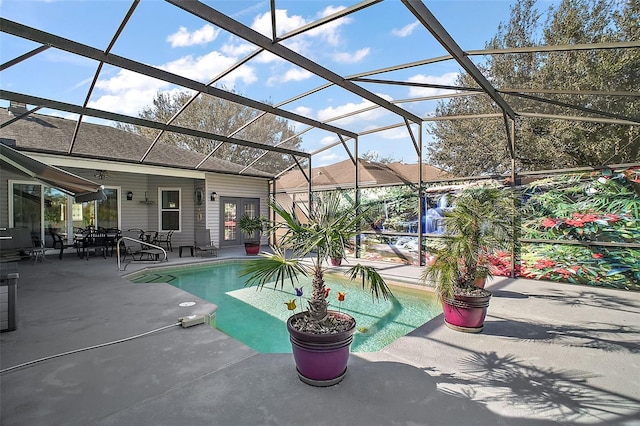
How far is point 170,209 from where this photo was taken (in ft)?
39.4

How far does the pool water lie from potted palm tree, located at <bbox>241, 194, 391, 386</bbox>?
4.58 ft

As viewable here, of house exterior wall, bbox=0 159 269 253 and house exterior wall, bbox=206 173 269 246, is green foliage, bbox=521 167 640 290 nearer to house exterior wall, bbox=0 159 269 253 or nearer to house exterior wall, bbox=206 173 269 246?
house exterior wall, bbox=206 173 269 246

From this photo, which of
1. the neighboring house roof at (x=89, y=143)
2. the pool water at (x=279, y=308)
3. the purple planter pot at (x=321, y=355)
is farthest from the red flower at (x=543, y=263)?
the neighboring house roof at (x=89, y=143)

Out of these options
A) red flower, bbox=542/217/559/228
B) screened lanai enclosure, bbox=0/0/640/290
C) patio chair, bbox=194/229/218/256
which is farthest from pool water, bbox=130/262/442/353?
red flower, bbox=542/217/559/228

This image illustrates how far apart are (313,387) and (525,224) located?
20.7 ft

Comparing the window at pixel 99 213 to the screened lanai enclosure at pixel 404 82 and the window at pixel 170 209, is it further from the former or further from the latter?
the screened lanai enclosure at pixel 404 82

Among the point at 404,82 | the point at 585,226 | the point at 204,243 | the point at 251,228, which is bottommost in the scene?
the point at 204,243

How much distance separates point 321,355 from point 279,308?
3390 mm

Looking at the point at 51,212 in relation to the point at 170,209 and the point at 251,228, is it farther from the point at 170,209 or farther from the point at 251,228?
the point at 251,228

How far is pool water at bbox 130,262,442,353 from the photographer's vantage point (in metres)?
4.56

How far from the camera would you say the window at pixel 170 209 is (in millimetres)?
11961

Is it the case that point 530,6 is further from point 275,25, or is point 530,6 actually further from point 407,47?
point 275,25

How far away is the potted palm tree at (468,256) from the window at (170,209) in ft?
34.5

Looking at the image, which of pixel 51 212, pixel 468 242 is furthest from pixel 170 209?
pixel 468 242
